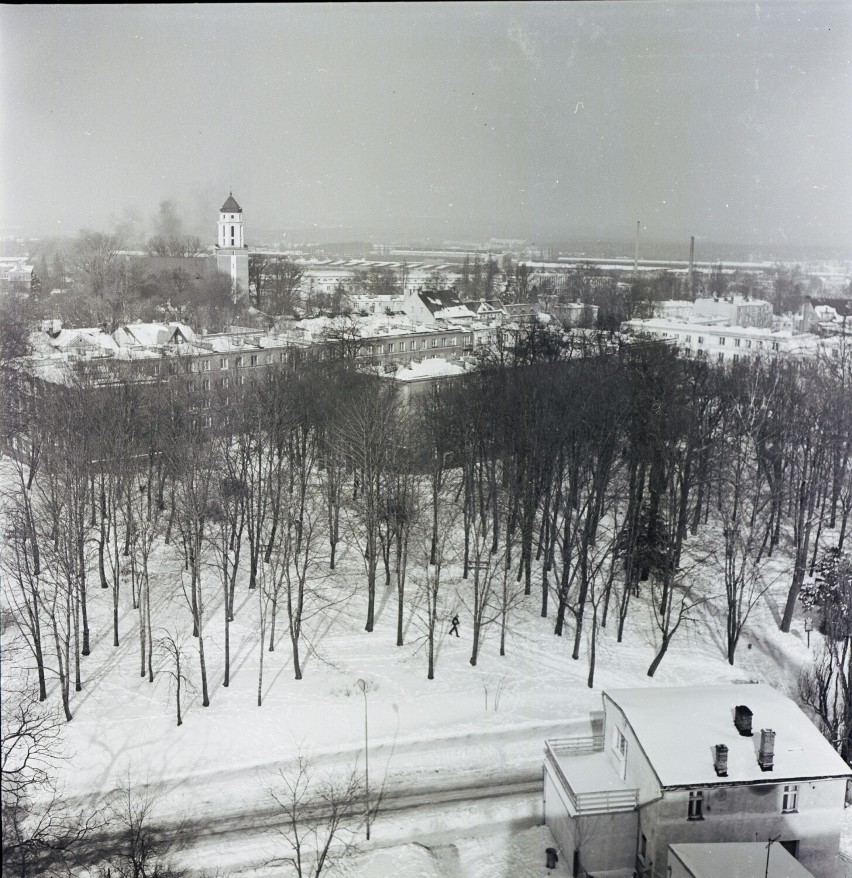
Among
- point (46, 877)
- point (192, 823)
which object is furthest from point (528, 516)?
point (46, 877)

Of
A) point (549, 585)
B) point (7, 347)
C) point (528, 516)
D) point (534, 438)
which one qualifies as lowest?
→ point (549, 585)

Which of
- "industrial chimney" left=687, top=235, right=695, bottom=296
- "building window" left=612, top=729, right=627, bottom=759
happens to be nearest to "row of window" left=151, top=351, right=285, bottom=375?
"industrial chimney" left=687, top=235, right=695, bottom=296

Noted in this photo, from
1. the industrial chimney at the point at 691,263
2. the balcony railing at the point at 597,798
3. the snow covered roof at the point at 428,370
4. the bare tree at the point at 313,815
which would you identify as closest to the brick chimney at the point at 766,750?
the balcony railing at the point at 597,798

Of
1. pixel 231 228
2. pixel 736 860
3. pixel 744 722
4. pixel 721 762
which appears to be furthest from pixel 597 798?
pixel 231 228

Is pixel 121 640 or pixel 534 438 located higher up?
pixel 534 438

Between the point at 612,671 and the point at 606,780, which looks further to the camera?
the point at 612,671

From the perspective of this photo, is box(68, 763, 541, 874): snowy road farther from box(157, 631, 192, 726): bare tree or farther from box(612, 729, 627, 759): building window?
box(157, 631, 192, 726): bare tree

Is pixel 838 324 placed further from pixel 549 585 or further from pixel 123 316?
pixel 123 316
